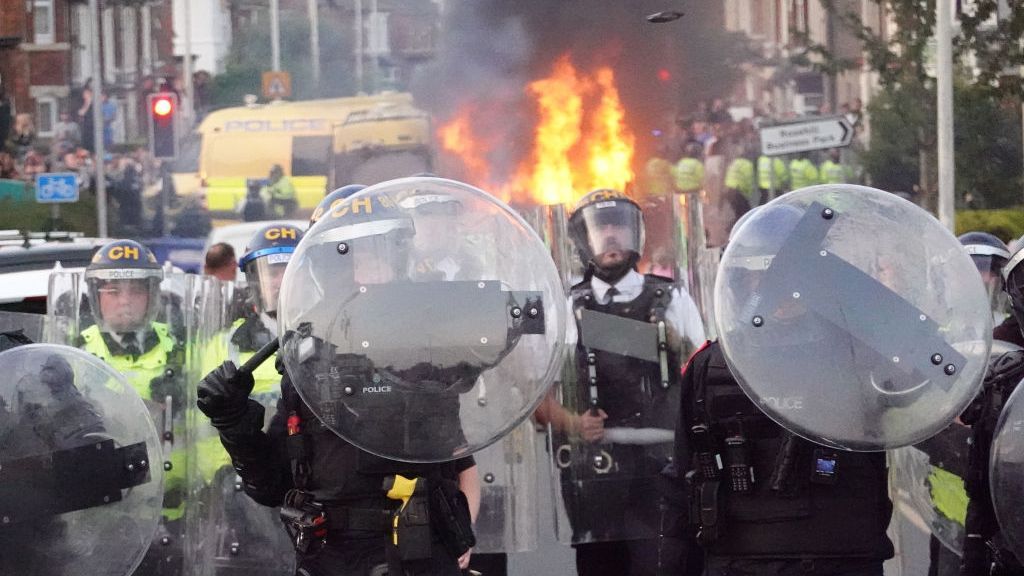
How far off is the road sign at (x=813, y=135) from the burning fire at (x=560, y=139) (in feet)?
18.2

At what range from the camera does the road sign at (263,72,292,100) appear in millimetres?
20547

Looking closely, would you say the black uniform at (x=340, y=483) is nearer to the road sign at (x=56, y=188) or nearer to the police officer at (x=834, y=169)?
the police officer at (x=834, y=169)

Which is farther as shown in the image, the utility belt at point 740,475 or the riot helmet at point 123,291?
the riot helmet at point 123,291

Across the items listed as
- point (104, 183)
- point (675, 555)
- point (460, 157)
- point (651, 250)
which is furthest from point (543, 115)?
point (675, 555)

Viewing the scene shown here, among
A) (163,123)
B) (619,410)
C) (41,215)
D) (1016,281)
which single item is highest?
(163,123)

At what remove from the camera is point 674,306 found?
20.5ft

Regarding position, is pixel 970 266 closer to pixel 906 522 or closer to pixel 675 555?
pixel 675 555

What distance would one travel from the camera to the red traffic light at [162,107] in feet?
55.6

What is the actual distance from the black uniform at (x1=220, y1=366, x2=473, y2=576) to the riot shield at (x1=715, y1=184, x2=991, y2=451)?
39.2 inches

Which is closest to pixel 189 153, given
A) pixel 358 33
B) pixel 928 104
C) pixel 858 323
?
pixel 358 33

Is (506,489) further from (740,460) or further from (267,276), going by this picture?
(740,460)

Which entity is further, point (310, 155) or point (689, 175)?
point (310, 155)

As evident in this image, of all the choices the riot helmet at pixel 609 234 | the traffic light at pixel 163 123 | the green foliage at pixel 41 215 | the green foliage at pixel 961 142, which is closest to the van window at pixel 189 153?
the green foliage at pixel 41 215

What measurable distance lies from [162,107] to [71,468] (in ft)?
44.4
